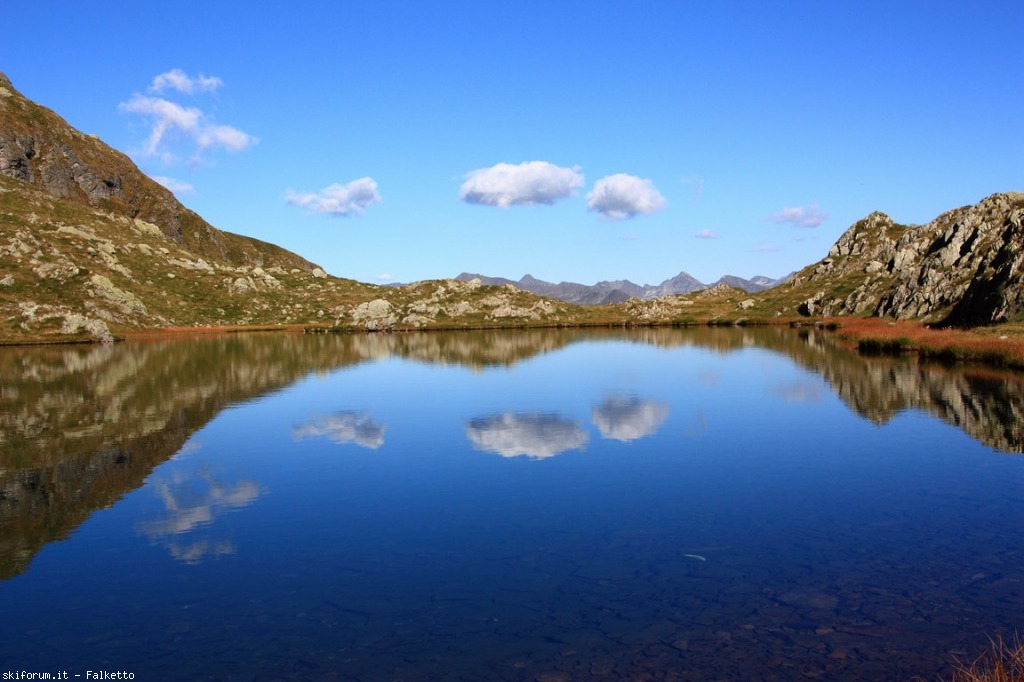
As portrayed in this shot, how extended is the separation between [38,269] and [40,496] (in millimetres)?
157569

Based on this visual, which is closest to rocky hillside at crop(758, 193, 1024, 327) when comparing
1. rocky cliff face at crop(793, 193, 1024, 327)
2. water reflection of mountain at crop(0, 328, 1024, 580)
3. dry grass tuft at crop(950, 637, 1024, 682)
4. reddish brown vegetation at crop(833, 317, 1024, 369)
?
rocky cliff face at crop(793, 193, 1024, 327)

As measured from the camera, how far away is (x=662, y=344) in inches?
A: 4742

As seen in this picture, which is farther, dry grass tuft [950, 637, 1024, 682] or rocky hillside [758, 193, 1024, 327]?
rocky hillside [758, 193, 1024, 327]

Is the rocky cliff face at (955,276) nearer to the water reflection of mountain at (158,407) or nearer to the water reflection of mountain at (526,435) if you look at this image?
the water reflection of mountain at (158,407)

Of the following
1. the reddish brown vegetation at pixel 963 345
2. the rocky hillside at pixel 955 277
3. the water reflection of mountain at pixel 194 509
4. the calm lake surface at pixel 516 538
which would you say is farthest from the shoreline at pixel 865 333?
the water reflection of mountain at pixel 194 509

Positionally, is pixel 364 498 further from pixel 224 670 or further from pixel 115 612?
pixel 224 670

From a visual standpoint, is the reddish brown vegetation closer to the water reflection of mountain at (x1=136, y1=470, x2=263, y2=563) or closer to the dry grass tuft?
the dry grass tuft

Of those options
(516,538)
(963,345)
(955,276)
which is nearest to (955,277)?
(955,276)

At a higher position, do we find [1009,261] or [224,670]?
[1009,261]

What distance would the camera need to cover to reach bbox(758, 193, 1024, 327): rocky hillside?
9650 centimetres

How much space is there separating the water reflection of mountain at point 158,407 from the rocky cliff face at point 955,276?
21.9 m

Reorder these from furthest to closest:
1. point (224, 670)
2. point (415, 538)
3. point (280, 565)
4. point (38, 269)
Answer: point (38, 269), point (415, 538), point (280, 565), point (224, 670)

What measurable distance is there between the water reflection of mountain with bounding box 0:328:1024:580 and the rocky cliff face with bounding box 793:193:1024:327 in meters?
21.9

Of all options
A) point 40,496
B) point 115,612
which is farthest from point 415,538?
point 40,496
